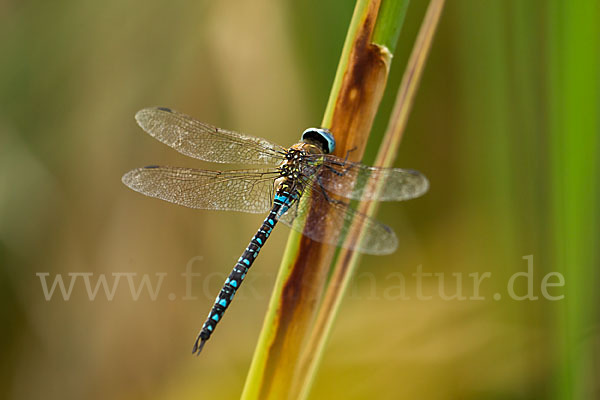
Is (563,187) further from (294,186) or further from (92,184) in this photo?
(92,184)

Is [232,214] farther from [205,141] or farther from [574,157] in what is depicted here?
[574,157]

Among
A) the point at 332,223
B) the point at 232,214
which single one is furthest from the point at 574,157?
the point at 232,214

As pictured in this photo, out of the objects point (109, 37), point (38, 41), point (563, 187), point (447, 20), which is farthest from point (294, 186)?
point (38, 41)

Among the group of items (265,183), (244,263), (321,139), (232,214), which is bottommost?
(244,263)

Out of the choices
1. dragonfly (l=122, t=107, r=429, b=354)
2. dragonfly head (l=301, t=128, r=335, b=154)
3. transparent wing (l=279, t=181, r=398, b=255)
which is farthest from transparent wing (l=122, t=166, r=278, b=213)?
dragonfly head (l=301, t=128, r=335, b=154)

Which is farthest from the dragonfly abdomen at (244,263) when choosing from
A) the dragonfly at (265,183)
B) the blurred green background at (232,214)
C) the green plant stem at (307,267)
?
the blurred green background at (232,214)

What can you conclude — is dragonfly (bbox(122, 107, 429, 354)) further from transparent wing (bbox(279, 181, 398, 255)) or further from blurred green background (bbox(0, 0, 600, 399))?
blurred green background (bbox(0, 0, 600, 399))

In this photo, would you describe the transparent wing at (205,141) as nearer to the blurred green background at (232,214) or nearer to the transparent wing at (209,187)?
the transparent wing at (209,187)
